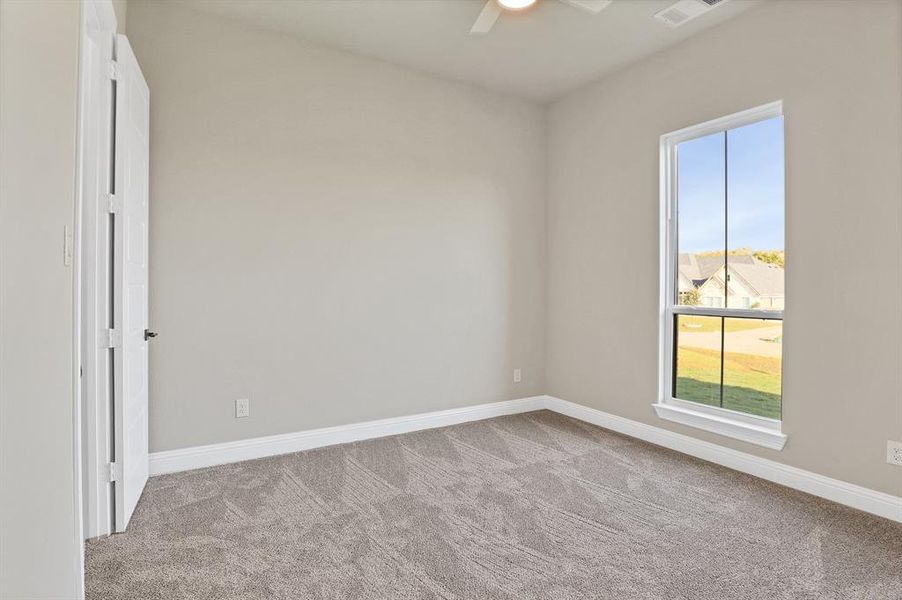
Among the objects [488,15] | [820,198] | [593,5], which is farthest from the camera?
[593,5]

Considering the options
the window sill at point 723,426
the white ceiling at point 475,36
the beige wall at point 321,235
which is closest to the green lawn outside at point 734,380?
the window sill at point 723,426

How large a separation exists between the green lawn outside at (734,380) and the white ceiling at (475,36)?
213 centimetres

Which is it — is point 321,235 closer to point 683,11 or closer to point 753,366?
point 683,11

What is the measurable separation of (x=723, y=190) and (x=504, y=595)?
2906 millimetres

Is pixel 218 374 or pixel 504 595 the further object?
pixel 218 374

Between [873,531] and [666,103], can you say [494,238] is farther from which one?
[873,531]

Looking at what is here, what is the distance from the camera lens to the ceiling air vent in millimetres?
2885

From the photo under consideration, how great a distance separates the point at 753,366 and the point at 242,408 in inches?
133

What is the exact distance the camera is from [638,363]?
12.3 ft

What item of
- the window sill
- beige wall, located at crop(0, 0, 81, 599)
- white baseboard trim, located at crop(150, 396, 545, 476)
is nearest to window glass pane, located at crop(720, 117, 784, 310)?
the window sill

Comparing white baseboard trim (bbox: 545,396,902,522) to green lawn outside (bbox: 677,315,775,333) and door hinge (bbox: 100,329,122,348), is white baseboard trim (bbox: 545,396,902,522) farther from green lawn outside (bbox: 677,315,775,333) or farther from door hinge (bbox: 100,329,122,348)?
door hinge (bbox: 100,329,122,348)

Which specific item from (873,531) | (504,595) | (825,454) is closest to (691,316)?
(825,454)

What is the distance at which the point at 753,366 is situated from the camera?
309cm

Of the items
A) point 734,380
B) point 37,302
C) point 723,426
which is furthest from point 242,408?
point 734,380
